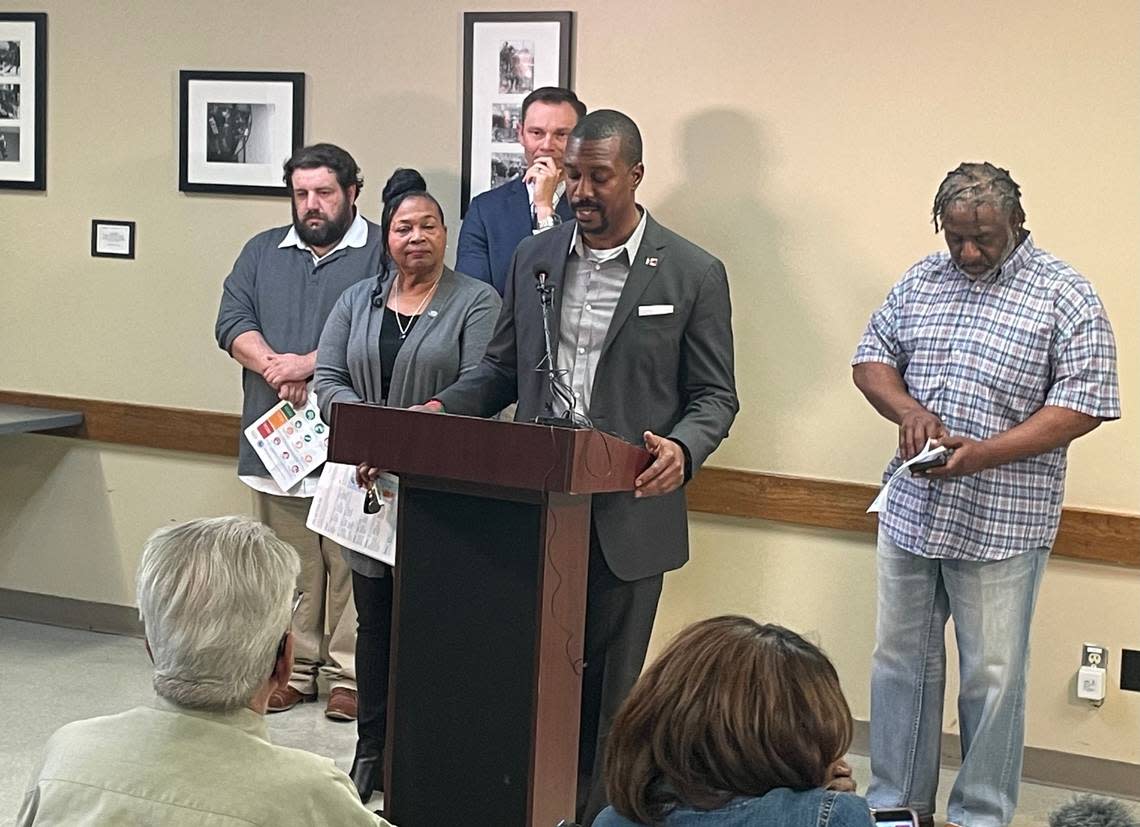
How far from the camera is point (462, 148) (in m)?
4.69

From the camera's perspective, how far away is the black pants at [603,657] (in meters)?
3.33

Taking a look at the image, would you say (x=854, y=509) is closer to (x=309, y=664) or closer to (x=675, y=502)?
(x=675, y=502)

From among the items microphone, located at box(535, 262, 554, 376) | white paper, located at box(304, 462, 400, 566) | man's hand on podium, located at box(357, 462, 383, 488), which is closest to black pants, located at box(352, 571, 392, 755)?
white paper, located at box(304, 462, 400, 566)

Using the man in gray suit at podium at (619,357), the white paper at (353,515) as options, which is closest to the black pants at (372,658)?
the white paper at (353,515)

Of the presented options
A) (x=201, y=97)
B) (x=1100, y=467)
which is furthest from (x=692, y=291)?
(x=201, y=97)

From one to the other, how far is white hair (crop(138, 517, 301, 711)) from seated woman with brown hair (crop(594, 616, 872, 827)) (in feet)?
1.62

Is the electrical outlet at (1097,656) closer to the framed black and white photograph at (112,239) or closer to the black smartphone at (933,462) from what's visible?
the black smartphone at (933,462)

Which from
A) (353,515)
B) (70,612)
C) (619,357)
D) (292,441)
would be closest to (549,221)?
(619,357)

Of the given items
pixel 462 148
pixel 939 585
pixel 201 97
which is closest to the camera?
pixel 939 585

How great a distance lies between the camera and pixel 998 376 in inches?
134

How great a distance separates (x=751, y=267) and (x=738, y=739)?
2.96 m

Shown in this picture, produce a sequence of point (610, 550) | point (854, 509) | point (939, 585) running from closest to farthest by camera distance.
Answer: point (610, 550), point (939, 585), point (854, 509)

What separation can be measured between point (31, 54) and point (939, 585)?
3.70m

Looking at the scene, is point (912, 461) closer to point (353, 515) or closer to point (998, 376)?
point (998, 376)
